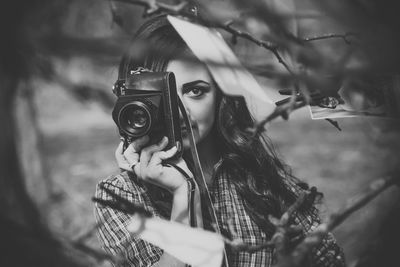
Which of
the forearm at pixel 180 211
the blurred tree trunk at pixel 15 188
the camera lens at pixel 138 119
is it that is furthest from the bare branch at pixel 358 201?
the camera lens at pixel 138 119

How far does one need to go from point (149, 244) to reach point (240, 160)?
29cm

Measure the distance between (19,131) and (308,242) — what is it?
0.95 ft

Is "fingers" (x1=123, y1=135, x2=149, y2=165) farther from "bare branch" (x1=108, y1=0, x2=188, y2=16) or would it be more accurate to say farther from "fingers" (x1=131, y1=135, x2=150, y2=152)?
"bare branch" (x1=108, y1=0, x2=188, y2=16)

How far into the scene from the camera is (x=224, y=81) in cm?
50

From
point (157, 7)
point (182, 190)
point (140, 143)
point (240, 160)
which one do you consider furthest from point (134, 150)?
point (157, 7)

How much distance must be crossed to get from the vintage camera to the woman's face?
0.06m

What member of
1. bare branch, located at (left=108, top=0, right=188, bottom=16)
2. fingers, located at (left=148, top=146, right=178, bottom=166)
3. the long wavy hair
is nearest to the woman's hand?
fingers, located at (left=148, top=146, right=178, bottom=166)

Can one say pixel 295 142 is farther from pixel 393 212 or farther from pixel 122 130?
pixel 393 212

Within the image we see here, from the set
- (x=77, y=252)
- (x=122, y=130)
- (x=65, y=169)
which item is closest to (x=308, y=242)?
(x=77, y=252)

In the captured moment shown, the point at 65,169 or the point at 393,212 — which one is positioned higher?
the point at 393,212

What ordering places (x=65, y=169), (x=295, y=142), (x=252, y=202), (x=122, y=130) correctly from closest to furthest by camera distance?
1. (x=122, y=130)
2. (x=252, y=202)
3. (x=65, y=169)
4. (x=295, y=142)

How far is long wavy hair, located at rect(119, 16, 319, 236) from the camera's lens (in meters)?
1.00

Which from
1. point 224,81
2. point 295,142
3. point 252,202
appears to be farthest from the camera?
point 295,142

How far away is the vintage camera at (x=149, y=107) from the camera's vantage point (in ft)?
2.88
